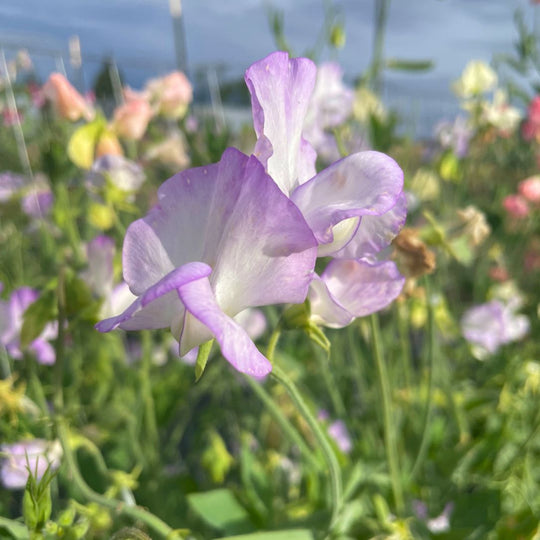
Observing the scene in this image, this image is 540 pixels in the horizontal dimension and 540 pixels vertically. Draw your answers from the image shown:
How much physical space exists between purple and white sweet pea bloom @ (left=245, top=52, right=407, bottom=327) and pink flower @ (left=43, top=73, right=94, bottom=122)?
0.64 m

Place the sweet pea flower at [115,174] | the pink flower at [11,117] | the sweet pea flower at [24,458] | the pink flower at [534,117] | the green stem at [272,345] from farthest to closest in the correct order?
the pink flower at [534,117] < the pink flower at [11,117] < the sweet pea flower at [115,174] < the sweet pea flower at [24,458] < the green stem at [272,345]

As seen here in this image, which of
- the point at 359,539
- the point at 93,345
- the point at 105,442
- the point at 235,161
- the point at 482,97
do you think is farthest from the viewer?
the point at 482,97

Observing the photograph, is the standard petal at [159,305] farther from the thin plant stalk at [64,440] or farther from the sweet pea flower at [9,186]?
the sweet pea flower at [9,186]

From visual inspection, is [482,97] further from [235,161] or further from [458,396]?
[235,161]

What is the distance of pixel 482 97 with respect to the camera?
1.44 metres

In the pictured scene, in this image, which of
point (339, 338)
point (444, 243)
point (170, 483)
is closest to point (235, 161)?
point (444, 243)

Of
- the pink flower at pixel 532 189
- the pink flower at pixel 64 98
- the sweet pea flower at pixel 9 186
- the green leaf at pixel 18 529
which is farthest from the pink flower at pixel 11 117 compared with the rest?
the pink flower at pixel 532 189

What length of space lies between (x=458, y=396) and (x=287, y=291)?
0.83 m

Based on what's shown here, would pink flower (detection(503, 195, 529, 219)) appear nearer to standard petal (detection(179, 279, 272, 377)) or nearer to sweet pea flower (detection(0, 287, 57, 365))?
sweet pea flower (detection(0, 287, 57, 365))

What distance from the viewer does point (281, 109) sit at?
0.97 ft

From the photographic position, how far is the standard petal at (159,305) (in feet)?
0.78

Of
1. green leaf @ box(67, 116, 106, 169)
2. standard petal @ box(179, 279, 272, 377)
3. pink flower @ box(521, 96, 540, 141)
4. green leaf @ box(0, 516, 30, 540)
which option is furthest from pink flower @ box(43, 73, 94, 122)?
pink flower @ box(521, 96, 540, 141)

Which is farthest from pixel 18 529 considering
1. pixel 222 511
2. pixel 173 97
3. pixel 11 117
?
pixel 11 117

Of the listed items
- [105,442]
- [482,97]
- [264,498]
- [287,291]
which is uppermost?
[287,291]
